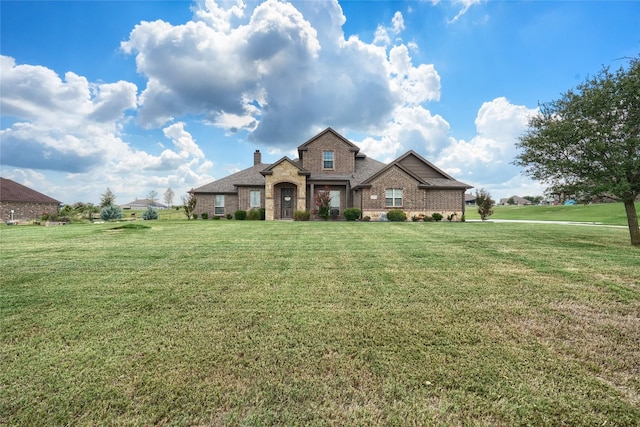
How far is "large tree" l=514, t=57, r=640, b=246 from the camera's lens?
9438 mm

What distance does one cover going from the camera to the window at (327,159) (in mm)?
26078

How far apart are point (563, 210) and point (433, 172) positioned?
2945 centimetres

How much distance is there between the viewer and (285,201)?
25.0 metres

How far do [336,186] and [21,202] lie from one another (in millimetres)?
33263

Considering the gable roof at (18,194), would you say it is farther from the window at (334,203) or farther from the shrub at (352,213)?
the shrub at (352,213)

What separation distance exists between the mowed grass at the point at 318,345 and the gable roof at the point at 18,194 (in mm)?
33870

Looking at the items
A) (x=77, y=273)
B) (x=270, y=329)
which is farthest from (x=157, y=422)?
(x=77, y=273)

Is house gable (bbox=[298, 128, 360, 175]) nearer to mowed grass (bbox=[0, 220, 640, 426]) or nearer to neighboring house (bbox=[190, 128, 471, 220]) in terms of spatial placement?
neighboring house (bbox=[190, 128, 471, 220])

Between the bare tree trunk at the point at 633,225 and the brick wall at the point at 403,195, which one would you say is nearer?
the bare tree trunk at the point at 633,225

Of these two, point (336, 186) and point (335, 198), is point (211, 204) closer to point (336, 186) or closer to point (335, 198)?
point (335, 198)

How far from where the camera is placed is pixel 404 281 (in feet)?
18.0

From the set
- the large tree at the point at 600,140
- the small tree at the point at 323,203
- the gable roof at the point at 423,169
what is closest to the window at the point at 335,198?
the small tree at the point at 323,203

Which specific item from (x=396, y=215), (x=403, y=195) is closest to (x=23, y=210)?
(x=396, y=215)

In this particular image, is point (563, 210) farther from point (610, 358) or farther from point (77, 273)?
point (77, 273)
